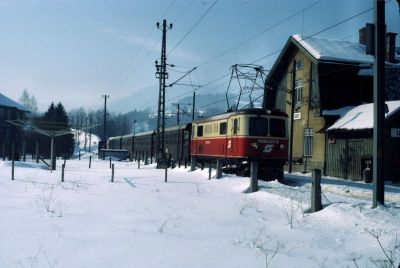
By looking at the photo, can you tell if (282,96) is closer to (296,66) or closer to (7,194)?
(296,66)

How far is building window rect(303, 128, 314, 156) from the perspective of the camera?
27417mm

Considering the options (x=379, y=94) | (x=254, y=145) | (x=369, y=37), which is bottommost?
(x=254, y=145)

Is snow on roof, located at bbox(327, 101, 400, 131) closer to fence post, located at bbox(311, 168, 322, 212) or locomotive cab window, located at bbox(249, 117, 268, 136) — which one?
locomotive cab window, located at bbox(249, 117, 268, 136)

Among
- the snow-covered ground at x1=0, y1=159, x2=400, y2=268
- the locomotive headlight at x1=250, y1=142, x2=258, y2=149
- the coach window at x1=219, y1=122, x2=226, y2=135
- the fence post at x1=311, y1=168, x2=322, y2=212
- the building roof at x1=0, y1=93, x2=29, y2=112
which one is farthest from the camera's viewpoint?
the building roof at x1=0, y1=93, x2=29, y2=112

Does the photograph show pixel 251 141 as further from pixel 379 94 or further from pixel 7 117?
pixel 7 117

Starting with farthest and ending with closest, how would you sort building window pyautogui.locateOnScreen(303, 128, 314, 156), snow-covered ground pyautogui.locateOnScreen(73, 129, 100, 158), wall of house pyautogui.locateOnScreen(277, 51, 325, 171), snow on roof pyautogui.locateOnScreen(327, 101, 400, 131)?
1. snow-covered ground pyautogui.locateOnScreen(73, 129, 100, 158)
2. building window pyautogui.locateOnScreen(303, 128, 314, 156)
3. wall of house pyautogui.locateOnScreen(277, 51, 325, 171)
4. snow on roof pyautogui.locateOnScreen(327, 101, 400, 131)

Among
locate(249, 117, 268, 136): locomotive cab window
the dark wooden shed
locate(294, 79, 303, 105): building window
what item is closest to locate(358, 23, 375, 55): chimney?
locate(249, 117, 268, 136): locomotive cab window

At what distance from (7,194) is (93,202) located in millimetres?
2715

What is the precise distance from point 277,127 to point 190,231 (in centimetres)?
1205

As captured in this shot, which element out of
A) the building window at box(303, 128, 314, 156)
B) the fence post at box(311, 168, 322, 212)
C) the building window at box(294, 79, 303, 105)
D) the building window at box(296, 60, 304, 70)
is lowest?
the fence post at box(311, 168, 322, 212)

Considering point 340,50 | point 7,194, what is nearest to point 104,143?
point 340,50

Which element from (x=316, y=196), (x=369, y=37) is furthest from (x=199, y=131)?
(x=316, y=196)

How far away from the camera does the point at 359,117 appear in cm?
2288

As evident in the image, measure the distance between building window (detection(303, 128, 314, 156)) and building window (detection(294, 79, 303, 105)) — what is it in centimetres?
223
